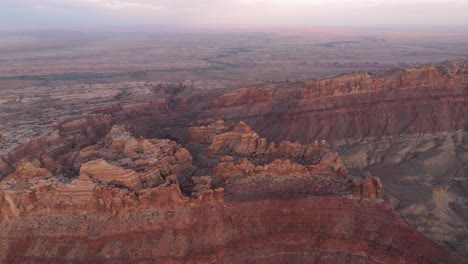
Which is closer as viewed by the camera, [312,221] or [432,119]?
[312,221]

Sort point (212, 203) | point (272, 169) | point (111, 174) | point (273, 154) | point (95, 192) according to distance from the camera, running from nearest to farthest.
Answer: point (95, 192), point (212, 203), point (111, 174), point (272, 169), point (273, 154)

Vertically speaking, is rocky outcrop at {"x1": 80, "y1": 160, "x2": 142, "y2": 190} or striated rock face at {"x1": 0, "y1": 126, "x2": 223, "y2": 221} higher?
rocky outcrop at {"x1": 80, "y1": 160, "x2": 142, "y2": 190}

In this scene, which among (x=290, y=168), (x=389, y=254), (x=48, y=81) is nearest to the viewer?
(x=389, y=254)

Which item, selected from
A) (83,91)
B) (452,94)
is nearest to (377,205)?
(452,94)

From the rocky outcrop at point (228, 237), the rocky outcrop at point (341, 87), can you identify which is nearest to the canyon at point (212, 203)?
the rocky outcrop at point (228, 237)

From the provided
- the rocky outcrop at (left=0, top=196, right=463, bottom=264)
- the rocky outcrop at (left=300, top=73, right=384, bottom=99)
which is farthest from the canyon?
the rocky outcrop at (left=300, top=73, right=384, bottom=99)

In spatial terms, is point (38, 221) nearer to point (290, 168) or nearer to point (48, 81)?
point (290, 168)

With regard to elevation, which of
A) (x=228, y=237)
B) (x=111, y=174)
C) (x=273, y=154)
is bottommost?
(x=228, y=237)

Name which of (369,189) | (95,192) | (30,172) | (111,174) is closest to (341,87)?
(369,189)

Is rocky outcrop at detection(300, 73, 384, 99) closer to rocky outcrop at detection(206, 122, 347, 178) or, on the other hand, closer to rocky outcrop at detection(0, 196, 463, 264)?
rocky outcrop at detection(206, 122, 347, 178)

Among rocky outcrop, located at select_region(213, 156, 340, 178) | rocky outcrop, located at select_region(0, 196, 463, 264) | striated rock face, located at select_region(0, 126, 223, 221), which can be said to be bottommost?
rocky outcrop, located at select_region(0, 196, 463, 264)

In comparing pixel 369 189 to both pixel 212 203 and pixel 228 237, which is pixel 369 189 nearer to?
pixel 228 237
